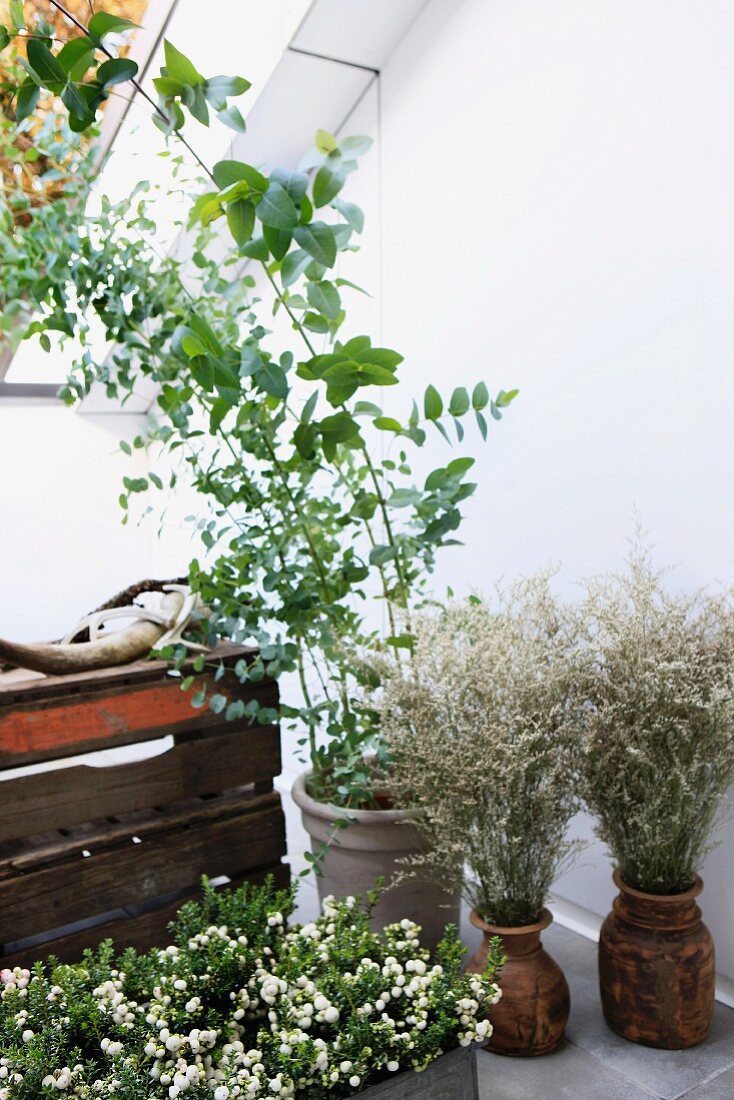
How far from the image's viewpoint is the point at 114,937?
186cm

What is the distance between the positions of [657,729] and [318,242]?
0.88 metres

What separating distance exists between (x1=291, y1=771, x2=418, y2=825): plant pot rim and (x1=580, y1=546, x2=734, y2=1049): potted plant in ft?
1.14

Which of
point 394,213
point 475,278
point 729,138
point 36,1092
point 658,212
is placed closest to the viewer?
point 36,1092

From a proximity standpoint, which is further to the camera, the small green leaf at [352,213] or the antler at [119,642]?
the antler at [119,642]

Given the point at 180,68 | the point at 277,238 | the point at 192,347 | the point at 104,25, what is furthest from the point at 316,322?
the point at 104,25

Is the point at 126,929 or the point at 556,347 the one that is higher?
the point at 556,347

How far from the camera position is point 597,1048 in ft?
5.52

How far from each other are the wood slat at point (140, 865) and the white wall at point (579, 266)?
2.21ft

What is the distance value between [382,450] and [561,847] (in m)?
1.27

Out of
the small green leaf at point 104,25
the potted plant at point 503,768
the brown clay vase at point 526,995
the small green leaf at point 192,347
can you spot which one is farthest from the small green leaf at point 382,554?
the small green leaf at point 104,25

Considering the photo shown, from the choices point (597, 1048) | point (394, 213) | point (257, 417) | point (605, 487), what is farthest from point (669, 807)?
point (394, 213)

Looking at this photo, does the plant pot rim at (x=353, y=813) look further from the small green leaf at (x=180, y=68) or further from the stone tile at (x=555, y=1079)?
the small green leaf at (x=180, y=68)

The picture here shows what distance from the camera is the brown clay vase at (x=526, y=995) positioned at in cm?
163

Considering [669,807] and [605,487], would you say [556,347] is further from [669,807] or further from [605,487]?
[669,807]
